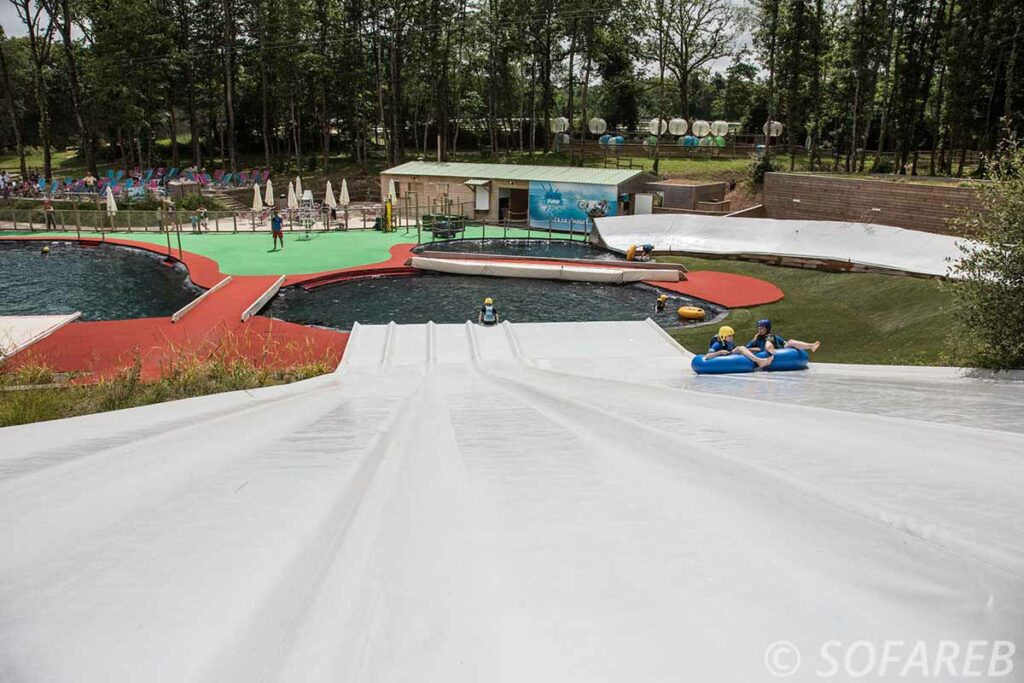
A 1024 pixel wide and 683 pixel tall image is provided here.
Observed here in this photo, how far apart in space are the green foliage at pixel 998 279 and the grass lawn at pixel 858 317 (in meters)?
1.12

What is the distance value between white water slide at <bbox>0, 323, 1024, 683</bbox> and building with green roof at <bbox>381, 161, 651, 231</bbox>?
28.9 metres

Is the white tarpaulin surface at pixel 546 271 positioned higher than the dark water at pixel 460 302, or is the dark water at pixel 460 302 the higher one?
the white tarpaulin surface at pixel 546 271

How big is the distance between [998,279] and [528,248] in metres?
21.9

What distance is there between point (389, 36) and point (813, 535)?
2077 inches

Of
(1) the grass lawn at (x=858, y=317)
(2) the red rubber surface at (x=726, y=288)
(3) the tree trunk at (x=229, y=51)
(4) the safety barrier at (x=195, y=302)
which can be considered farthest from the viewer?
(3) the tree trunk at (x=229, y=51)

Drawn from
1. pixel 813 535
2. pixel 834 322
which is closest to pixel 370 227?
pixel 834 322

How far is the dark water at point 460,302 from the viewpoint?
19953 millimetres

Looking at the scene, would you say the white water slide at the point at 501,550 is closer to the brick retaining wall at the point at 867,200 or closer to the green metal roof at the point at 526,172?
the brick retaining wall at the point at 867,200

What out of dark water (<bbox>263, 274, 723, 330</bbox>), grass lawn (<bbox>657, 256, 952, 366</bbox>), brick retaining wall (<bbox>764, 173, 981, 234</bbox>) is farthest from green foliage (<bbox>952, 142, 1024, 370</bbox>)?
brick retaining wall (<bbox>764, 173, 981, 234</bbox>)

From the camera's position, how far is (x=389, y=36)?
4894 cm

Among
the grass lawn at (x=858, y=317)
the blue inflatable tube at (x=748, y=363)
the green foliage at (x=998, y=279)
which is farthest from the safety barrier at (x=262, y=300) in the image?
the green foliage at (x=998, y=279)

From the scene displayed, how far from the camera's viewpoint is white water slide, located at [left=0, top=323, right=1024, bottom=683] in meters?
2.10

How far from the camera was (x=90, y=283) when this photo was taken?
24188mm

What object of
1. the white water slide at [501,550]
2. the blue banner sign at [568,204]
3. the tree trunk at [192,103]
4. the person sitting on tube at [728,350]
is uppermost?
the tree trunk at [192,103]
